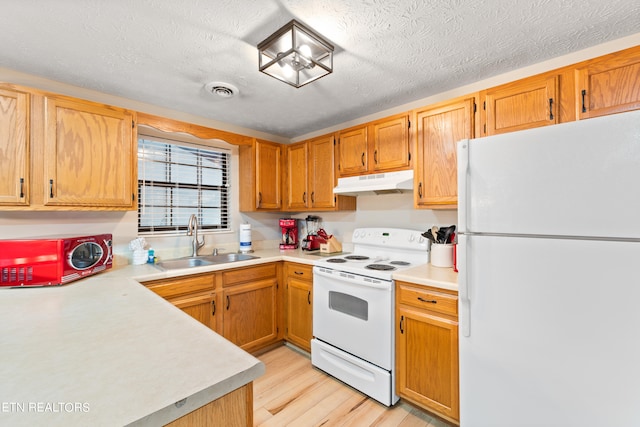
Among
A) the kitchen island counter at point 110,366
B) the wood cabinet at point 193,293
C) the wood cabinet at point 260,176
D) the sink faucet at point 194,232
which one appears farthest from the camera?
the wood cabinet at point 260,176

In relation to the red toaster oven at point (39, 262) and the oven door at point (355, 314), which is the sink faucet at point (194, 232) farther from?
the oven door at point (355, 314)

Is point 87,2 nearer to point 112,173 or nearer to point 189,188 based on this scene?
point 112,173

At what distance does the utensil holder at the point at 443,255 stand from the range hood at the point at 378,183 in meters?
0.50

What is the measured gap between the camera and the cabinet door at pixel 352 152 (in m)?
2.54

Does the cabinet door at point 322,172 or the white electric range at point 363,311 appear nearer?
the white electric range at point 363,311

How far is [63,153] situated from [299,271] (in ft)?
6.33

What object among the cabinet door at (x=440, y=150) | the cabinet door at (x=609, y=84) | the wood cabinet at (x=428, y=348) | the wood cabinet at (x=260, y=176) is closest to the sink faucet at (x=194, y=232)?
the wood cabinet at (x=260, y=176)

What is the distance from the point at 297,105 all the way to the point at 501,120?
5.28 ft

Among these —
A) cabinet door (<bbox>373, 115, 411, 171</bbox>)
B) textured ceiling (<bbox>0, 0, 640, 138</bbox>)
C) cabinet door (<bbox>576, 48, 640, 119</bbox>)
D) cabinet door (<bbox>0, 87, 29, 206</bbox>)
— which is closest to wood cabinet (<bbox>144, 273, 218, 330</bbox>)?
cabinet door (<bbox>0, 87, 29, 206</bbox>)

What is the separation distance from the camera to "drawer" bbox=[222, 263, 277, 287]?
2.36 metres

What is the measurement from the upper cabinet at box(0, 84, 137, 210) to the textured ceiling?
0.88 ft

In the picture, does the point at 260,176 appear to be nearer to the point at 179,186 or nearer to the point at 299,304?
the point at 179,186

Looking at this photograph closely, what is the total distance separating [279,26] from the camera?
1.47m

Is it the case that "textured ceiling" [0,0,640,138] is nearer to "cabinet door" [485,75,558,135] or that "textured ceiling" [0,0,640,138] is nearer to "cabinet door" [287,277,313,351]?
"cabinet door" [485,75,558,135]
